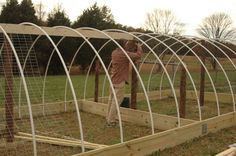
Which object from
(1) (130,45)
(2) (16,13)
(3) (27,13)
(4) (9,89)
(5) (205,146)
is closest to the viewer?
(4) (9,89)

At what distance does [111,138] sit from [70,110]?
3.38m

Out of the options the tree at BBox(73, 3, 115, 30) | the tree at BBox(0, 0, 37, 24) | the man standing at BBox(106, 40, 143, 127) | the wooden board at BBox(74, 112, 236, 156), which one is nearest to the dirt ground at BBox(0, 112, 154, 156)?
the man standing at BBox(106, 40, 143, 127)

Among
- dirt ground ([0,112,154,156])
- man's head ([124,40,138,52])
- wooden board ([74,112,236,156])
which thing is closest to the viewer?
wooden board ([74,112,236,156])

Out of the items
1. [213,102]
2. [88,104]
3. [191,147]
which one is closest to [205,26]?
[213,102]

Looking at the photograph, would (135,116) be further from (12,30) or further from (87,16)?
(87,16)

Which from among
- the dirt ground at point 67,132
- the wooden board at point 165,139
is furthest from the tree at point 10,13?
the wooden board at point 165,139

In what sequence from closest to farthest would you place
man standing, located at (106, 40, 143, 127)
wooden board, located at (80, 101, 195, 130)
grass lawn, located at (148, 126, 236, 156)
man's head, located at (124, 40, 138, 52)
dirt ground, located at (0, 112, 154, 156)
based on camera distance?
dirt ground, located at (0, 112, 154, 156) → grass lawn, located at (148, 126, 236, 156) → wooden board, located at (80, 101, 195, 130) → man standing, located at (106, 40, 143, 127) → man's head, located at (124, 40, 138, 52)

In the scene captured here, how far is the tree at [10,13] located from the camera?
23.8 meters

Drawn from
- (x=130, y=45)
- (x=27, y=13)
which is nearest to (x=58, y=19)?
(x=27, y=13)

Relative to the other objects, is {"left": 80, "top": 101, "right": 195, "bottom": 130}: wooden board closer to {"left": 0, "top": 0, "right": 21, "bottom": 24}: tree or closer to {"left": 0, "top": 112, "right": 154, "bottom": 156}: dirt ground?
{"left": 0, "top": 112, "right": 154, "bottom": 156}: dirt ground

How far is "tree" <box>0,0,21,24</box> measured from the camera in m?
23.8

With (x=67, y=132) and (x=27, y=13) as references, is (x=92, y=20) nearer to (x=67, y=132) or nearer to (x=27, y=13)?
(x=27, y=13)

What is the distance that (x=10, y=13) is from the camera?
2388 cm

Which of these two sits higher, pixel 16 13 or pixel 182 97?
pixel 16 13
